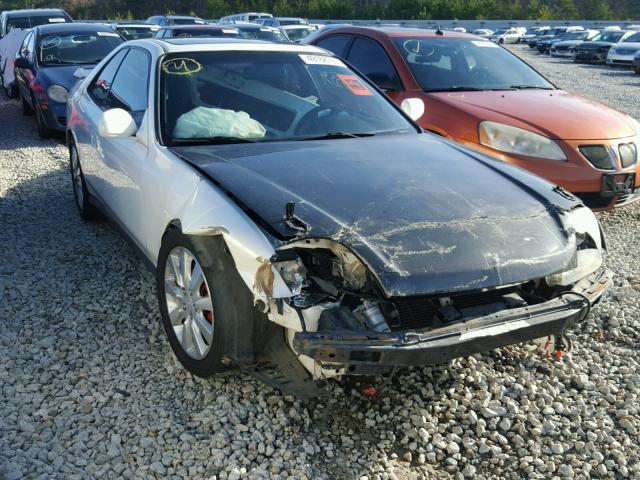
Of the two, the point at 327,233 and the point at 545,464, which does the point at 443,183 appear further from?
the point at 545,464

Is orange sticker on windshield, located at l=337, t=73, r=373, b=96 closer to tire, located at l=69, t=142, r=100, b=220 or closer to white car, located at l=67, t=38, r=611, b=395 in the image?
white car, located at l=67, t=38, r=611, b=395

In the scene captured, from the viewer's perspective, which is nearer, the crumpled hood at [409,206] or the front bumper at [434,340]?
the front bumper at [434,340]

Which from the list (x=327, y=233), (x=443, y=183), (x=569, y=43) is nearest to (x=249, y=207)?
(x=327, y=233)

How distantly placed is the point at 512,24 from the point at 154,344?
54.0 metres

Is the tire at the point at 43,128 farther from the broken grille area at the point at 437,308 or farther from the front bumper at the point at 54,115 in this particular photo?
the broken grille area at the point at 437,308

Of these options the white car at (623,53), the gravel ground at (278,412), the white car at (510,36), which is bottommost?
the white car at (510,36)

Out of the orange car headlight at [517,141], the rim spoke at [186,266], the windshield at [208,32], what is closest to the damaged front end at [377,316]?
the rim spoke at [186,266]

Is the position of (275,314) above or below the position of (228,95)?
below

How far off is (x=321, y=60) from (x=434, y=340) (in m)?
2.52

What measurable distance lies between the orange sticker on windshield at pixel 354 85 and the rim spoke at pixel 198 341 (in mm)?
1995

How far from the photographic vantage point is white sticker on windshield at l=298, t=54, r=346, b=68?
14.0 feet

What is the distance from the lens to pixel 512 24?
5178 centimetres

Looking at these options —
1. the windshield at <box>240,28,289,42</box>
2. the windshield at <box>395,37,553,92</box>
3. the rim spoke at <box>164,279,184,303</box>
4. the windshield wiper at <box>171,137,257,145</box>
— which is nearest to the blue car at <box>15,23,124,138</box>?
the windshield at <box>240,28,289,42</box>

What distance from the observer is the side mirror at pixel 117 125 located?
11.8 feet
